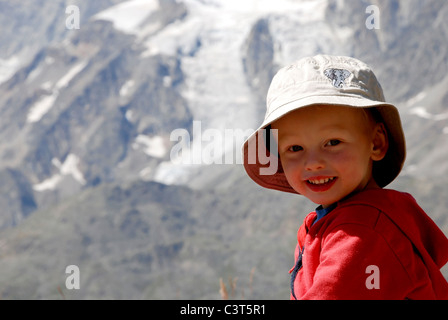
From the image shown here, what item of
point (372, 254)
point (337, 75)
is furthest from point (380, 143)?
point (372, 254)

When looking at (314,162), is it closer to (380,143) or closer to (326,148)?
(326,148)

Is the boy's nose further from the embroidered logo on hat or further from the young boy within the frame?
the embroidered logo on hat

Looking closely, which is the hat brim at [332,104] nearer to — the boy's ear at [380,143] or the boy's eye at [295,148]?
the boy's ear at [380,143]

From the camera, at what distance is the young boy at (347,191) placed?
261cm

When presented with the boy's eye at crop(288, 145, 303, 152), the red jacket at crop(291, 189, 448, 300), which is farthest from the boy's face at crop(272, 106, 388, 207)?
the red jacket at crop(291, 189, 448, 300)

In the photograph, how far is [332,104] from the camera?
2.85 m

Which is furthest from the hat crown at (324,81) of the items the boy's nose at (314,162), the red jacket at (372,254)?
the red jacket at (372,254)

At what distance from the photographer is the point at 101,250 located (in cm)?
15350

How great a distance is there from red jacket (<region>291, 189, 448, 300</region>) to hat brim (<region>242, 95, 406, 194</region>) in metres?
0.41

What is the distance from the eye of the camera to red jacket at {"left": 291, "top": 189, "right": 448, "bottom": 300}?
8.47 ft
